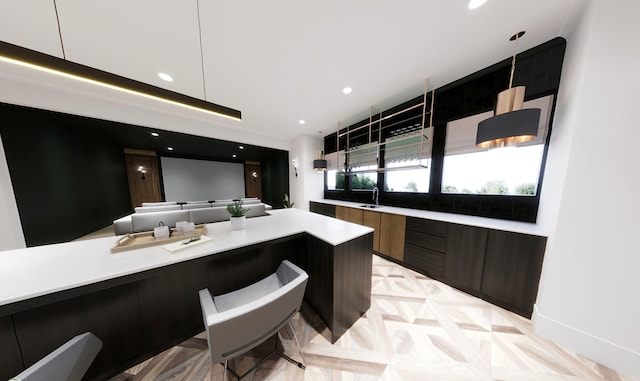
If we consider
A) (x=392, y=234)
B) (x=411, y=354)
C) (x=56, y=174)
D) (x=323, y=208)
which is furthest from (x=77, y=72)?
(x=56, y=174)

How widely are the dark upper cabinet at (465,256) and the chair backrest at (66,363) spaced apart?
3.09 metres

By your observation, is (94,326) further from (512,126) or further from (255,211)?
(512,126)

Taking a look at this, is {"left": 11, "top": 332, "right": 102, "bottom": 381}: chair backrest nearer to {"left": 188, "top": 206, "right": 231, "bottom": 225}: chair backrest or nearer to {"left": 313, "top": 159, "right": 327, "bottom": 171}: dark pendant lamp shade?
{"left": 188, "top": 206, "right": 231, "bottom": 225}: chair backrest

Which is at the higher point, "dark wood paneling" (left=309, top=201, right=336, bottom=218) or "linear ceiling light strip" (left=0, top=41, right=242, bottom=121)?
"linear ceiling light strip" (left=0, top=41, right=242, bottom=121)

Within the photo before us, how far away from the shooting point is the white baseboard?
1.23m

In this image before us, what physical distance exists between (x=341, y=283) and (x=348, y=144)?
306cm

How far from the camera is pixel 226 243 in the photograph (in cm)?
134

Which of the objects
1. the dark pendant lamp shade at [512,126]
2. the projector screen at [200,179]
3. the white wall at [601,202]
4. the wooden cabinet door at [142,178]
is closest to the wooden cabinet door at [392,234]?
the white wall at [601,202]

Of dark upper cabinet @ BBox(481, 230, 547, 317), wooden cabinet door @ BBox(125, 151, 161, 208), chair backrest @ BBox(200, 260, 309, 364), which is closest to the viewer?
A: chair backrest @ BBox(200, 260, 309, 364)

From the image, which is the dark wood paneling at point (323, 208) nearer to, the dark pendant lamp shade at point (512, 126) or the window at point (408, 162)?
the window at point (408, 162)

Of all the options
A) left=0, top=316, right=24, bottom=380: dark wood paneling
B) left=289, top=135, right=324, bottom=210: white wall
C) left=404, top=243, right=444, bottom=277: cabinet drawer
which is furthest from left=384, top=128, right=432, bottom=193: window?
left=0, top=316, right=24, bottom=380: dark wood paneling

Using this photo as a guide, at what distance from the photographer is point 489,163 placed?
2.23 meters

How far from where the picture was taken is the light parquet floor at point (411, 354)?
1234mm

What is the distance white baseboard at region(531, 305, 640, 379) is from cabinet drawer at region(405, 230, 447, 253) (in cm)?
87
